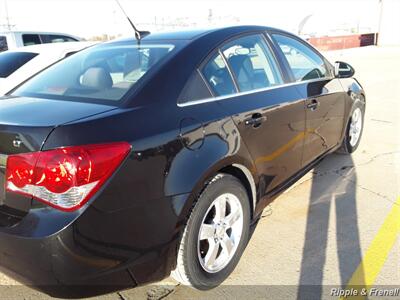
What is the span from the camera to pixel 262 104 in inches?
116

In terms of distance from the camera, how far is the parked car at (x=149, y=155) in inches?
74.9

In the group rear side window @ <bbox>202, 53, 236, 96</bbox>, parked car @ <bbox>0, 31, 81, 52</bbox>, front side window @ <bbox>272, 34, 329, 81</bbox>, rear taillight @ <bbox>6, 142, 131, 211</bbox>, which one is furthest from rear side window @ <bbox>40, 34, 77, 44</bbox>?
rear taillight @ <bbox>6, 142, 131, 211</bbox>

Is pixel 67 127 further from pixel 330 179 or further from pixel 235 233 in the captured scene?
pixel 330 179

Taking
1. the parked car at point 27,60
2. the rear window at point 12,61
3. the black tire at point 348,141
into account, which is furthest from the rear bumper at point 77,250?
the rear window at point 12,61

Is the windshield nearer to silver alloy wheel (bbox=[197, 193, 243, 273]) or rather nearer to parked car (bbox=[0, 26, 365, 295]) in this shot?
parked car (bbox=[0, 26, 365, 295])

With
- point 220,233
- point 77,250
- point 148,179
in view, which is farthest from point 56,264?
point 220,233

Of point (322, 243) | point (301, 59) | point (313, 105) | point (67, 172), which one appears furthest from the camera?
point (301, 59)

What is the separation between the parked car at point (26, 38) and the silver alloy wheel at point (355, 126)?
878cm

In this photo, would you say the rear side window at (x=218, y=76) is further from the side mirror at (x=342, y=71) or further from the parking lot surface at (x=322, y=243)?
the side mirror at (x=342, y=71)

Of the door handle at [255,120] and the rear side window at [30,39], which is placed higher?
the door handle at [255,120]

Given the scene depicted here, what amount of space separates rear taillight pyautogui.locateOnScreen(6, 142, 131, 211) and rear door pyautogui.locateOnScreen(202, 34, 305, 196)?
3.27 ft

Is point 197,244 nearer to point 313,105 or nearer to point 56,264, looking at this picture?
point 56,264

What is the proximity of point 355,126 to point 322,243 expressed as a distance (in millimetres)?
2492

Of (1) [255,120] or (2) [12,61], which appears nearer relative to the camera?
(1) [255,120]
